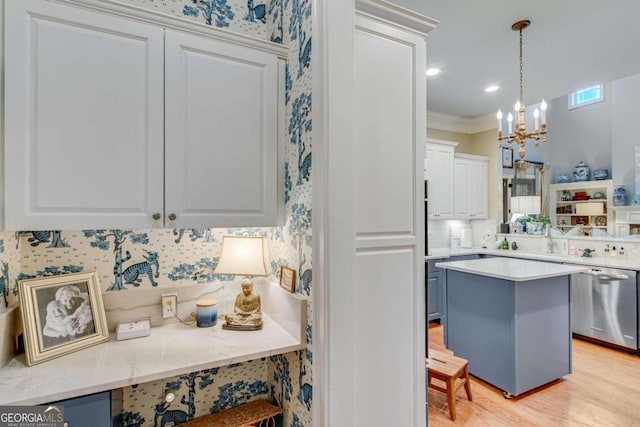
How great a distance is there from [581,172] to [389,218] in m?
8.46

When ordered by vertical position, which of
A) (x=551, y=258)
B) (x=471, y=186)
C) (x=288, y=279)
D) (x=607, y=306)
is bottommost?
(x=607, y=306)

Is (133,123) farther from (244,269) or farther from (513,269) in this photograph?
(513,269)

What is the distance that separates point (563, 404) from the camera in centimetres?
247

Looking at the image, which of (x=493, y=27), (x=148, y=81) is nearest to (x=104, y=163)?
(x=148, y=81)

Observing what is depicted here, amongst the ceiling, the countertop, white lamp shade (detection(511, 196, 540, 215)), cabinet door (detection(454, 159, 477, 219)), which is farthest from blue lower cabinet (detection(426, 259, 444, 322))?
the ceiling

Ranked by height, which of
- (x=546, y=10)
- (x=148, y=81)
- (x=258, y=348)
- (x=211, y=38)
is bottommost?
(x=258, y=348)

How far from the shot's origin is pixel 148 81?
1.30 metres

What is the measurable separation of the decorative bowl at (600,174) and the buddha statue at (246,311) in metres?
8.65

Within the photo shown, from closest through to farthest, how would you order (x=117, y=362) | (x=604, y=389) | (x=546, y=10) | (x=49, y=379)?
(x=49, y=379) < (x=117, y=362) < (x=546, y=10) < (x=604, y=389)

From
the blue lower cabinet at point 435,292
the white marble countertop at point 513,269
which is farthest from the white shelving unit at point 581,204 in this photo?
the white marble countertop at point 513,269

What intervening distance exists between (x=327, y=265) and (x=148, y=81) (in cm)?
102

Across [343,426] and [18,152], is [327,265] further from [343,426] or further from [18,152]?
[18,152]

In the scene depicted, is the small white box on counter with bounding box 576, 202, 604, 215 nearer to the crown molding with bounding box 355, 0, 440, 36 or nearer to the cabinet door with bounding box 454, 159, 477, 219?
the cabinet door with bounding box 454, 159, 477, 219

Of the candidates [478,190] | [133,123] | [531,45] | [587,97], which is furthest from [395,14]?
[587,97]
